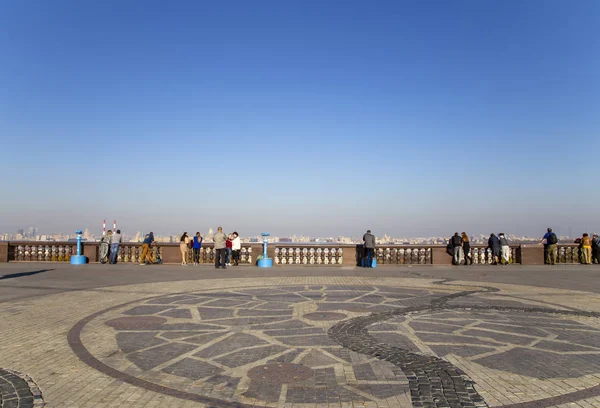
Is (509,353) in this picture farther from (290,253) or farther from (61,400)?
(290,253)

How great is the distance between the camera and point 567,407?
4535mm

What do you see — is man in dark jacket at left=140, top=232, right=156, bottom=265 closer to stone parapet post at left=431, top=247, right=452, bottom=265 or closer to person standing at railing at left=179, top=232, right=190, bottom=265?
person standing at railing at left=179, top=232, right=190, bottom=265

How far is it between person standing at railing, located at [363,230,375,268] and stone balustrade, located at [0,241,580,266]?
1.22m

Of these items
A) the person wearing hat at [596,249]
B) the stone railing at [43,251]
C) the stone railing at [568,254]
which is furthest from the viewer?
the stone railing at [568,254]

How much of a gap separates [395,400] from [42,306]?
28.4 feet

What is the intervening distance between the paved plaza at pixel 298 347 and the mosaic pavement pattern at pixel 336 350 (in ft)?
0.09

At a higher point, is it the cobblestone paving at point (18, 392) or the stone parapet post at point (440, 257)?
the stone parapet post at point (440, 257)

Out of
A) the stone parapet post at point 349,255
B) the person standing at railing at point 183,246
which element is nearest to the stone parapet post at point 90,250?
the person standing at railing at point 183,246

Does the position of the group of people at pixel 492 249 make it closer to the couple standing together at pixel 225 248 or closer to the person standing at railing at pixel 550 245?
the person standing at railing at pixel 550 245

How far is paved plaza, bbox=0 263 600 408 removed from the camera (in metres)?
4.89

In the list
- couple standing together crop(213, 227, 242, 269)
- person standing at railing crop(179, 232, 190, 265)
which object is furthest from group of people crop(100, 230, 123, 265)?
couple standing together crop(213, 227, 242, 269)

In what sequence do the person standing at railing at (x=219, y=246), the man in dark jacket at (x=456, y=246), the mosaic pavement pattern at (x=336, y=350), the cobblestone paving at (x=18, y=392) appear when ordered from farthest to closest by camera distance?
the man in dark jacket at (x=456, y=246) → the person standing at railing at (x=219, y=246) → the mosaic pavement pattern at (x=336, y=350) → the cobblestone paving at (x=18, y=392)

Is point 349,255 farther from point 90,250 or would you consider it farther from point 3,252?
point 3,252

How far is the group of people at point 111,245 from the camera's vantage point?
77.8 feet
